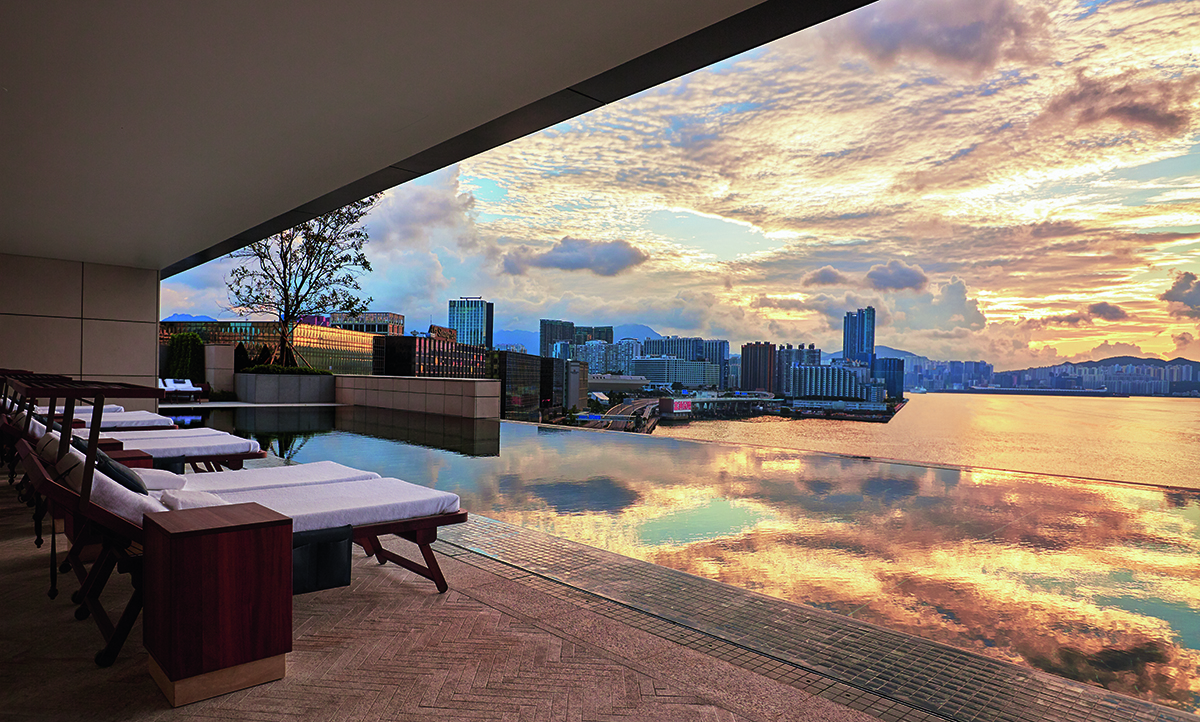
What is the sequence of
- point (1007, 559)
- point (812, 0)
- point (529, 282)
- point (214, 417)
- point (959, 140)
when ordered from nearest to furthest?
point (812, 0)
point (1007, 559)
point (214, 417)
point (959, 140)
point (529, 282)

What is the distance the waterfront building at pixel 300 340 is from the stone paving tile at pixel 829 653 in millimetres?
19498

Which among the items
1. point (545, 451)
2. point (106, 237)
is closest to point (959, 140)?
point (545, 451)

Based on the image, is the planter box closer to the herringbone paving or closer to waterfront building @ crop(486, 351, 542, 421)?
waterfront building @ crop(486, 351, 542, 421)

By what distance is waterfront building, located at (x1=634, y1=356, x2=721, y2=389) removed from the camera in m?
33.0

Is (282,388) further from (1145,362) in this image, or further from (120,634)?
(1145,362)

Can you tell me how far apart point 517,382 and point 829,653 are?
17.5m

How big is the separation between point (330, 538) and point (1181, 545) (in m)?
5.32

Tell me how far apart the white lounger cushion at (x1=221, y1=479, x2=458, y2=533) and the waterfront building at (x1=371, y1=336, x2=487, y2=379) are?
19098mm

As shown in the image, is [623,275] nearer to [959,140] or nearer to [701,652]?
[959,140]

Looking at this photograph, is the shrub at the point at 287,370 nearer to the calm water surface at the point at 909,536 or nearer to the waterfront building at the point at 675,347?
the calm water surface at the point at 909,536

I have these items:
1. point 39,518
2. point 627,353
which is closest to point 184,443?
point 39,518

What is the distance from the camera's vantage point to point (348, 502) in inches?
125

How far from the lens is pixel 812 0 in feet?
8.62

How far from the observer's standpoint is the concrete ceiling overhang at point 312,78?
261 cm
